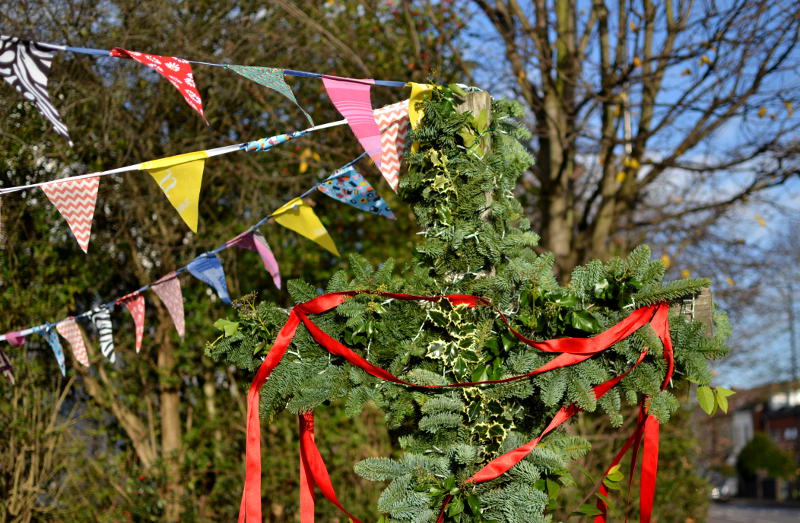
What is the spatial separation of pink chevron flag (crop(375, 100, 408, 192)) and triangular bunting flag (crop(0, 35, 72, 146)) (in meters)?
1.45

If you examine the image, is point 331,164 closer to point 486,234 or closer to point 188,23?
point 188,23

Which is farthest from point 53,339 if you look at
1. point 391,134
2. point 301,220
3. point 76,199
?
point 391,134

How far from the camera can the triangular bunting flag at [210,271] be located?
440 cm

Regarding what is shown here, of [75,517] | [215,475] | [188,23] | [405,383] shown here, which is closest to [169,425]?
[215,475]

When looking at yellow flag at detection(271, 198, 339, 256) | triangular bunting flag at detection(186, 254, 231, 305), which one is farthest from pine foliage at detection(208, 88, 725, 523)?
triangular bunting flag at detection(186, 254, 231, 305)

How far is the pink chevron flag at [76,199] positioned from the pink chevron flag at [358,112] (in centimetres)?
115

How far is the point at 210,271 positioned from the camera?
4.43 meters

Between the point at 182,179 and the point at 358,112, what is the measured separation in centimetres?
82

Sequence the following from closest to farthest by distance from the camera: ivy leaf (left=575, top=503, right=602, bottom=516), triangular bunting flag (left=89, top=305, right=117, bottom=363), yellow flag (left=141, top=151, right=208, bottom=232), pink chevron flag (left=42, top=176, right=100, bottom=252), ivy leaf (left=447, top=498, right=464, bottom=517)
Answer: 1. ivy leaf (left=447, top=498, right=464, bottom=517)
2. ivy leaf (left=575, top=503, right=602, bottom=516)
3. yellow flag (left=141, top=151, right=208, bottom=232)
4. pink chevron flag (left=42, top=176, right=100, bottom=252)
5. triangular bunting flag (left=89, top=305, right=117, bottom=363)

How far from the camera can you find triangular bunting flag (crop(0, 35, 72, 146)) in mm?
3509

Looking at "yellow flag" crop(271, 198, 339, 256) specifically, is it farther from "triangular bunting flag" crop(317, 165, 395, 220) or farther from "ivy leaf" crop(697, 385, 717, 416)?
"ivy leaf" crop(697, 385, 717, 416)

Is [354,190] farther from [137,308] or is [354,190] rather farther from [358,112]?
[137,308]

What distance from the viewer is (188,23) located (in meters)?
6.41

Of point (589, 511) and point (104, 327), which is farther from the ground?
point (104, 327)
